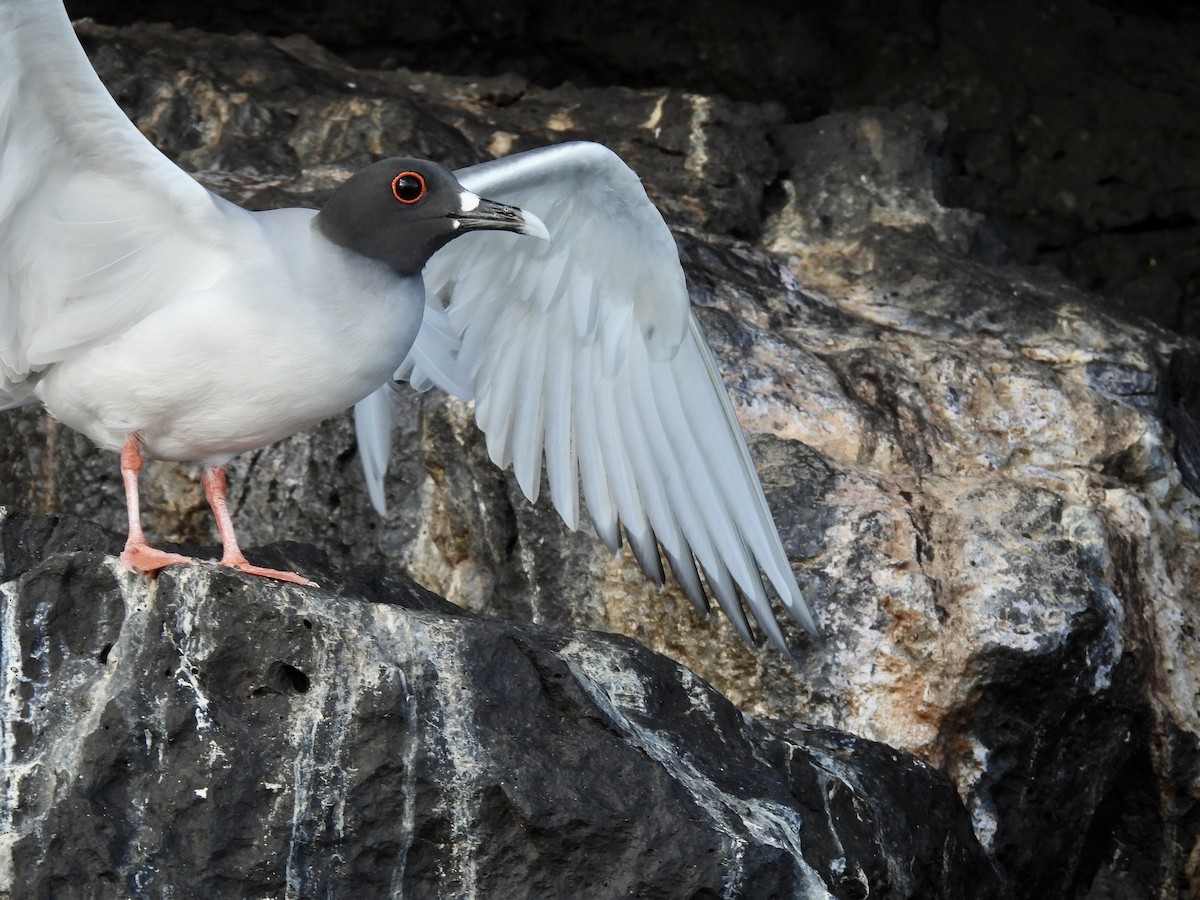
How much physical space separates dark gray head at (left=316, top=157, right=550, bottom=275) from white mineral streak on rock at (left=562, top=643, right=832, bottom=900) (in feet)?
3.34

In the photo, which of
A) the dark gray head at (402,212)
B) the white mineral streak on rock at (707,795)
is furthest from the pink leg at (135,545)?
the white mineral streak on rock at (707,795)

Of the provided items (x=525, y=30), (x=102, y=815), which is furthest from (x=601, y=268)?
(x=525, y=30)

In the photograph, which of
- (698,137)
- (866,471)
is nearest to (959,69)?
(698,137)

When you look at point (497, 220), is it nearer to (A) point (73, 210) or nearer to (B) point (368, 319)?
(B) point (368, 319)

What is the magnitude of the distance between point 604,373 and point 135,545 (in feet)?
5.29

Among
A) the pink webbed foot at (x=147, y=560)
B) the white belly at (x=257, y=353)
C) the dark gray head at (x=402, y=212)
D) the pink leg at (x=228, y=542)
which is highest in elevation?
the dark gray head at (x=402, y=212)

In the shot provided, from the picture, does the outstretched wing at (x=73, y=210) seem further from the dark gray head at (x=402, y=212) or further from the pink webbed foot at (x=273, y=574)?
the pink webbed foot at (x=273, y=574)

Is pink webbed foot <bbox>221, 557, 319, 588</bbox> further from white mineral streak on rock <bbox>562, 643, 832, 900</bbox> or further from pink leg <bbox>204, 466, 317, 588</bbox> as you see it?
white mineral streak on rock <bbox>562, 643, 832, 900</bbox>

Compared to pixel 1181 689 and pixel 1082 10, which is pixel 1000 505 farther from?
pixel 1082 10

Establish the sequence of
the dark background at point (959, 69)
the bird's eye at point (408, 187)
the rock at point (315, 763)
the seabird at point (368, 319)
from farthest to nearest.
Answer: the dark background at point (959, 69), the bird's eye at point (408, 187), the seabird at point (368, 319), the rock at point (315, 763)

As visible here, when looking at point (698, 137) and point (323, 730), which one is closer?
point (323, 730)

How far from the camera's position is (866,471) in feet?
16.8

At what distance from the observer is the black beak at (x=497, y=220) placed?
3916mm

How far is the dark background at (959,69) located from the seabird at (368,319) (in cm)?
325
